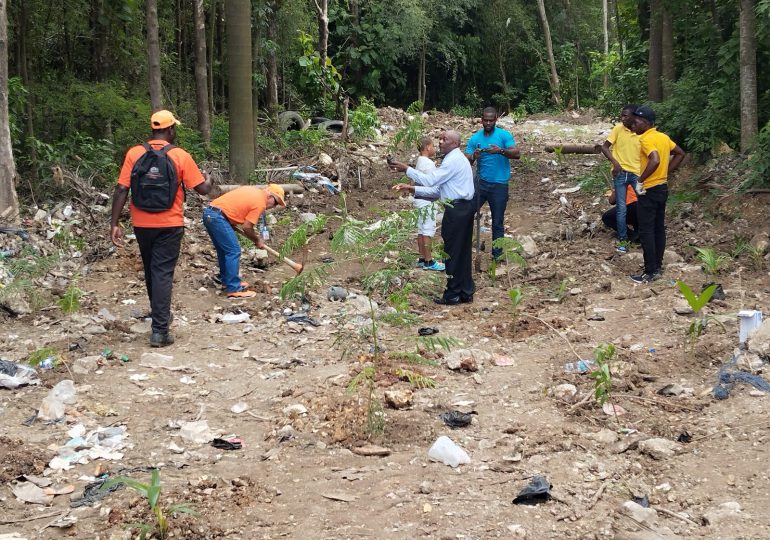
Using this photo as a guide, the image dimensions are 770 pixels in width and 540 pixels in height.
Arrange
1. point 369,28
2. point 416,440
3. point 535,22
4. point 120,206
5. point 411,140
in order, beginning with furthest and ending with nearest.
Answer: point 535,22 → point 369,28 → point 411,140 → point 120,206 → point 416,440

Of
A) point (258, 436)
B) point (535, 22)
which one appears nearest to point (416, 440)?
point (258, 436)

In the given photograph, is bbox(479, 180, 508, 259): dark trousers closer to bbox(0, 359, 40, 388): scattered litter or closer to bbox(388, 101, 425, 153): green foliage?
bbox(0, 359, 40, 388): scattered litter

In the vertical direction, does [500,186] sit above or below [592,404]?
above

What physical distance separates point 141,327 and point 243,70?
196 inches

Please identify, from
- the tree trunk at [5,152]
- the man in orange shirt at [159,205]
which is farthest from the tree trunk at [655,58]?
the tree trunk at [5,152]

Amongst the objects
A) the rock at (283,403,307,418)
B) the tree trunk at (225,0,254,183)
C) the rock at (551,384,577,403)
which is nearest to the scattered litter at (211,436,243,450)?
the rock at (283,403,307,418)

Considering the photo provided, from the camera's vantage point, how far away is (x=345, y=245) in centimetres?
521

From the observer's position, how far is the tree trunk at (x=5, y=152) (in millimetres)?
8562

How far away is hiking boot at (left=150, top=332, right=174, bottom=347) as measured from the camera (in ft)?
22.2

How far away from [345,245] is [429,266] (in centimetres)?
389

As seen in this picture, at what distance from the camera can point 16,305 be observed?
728 centimetres

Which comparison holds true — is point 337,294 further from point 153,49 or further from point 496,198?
point 153,49

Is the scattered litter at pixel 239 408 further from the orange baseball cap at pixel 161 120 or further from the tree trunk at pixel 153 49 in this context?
the tree trunk at pixel 153 49

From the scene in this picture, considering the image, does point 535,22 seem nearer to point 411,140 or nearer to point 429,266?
point 411,140
